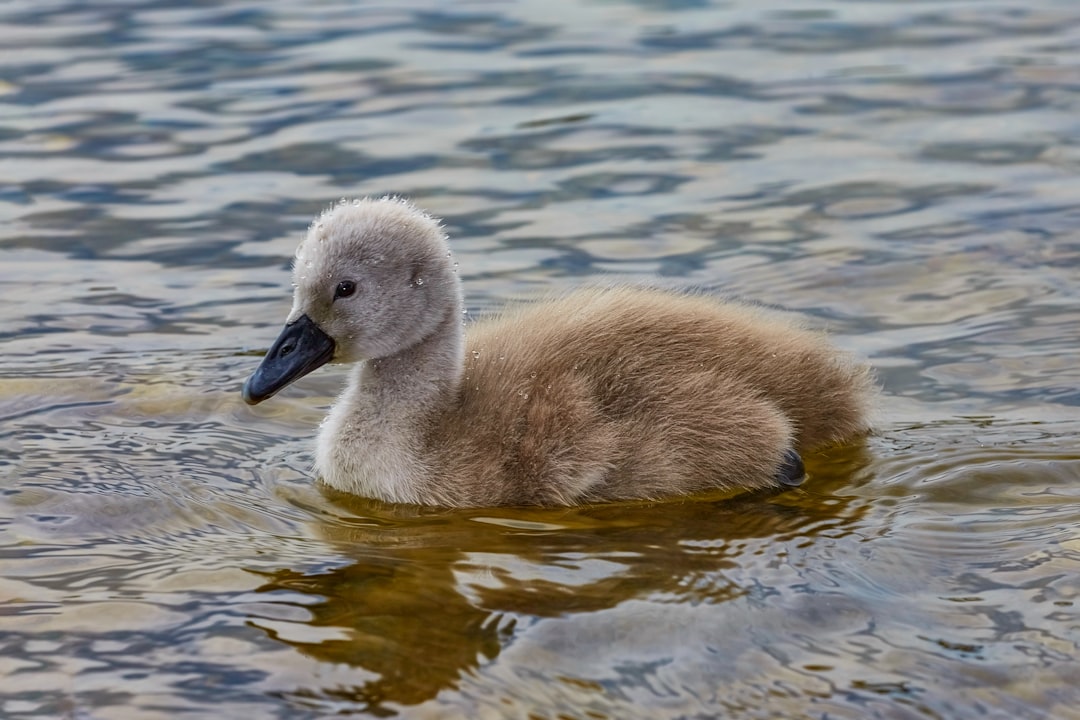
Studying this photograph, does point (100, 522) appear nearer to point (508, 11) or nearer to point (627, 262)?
point (627, 262)

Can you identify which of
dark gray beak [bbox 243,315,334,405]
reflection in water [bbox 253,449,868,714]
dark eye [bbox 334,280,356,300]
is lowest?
reflection in water [bbox 253,449,868,714]

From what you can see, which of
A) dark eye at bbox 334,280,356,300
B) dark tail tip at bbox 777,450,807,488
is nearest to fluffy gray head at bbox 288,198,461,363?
dark eye at bbox 334,280,356,300

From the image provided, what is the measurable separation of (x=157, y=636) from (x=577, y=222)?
16.7 feet

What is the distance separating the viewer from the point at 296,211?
9.42 m

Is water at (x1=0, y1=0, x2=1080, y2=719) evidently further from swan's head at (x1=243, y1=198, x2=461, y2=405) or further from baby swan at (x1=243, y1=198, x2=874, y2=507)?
swan's head at (x1=243, y1=198, x2=461, y2=405)

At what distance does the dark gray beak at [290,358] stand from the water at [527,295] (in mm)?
369

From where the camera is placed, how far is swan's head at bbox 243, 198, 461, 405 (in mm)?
5883

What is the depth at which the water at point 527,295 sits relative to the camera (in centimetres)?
431

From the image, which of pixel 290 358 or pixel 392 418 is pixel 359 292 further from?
pixel 392 418

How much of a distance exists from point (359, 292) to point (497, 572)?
1.43 metres

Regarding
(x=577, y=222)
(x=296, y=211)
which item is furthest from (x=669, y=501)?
(x=296, y=211)

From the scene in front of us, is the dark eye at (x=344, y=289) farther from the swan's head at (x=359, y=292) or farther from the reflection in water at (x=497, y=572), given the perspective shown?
the reflection in water at (x=497, y=572)

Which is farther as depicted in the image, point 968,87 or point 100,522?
point 968,87

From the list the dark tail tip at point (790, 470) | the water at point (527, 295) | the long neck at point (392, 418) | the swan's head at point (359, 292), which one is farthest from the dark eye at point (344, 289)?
the dark tail tip at point (790, 470)
